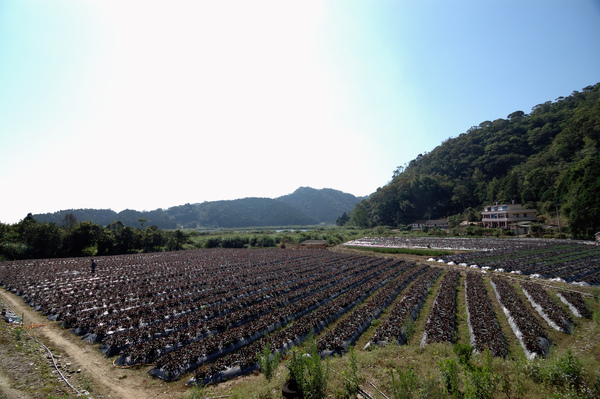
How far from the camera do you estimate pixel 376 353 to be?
8961 millimetres

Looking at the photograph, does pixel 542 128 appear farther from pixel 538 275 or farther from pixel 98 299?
pixel 98 299

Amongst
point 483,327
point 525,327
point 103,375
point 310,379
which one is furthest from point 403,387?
point 525,327

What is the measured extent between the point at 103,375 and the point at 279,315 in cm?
750

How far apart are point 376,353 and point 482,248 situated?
41.6m

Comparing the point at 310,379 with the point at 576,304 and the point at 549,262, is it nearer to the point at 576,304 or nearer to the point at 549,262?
the point at 576,304

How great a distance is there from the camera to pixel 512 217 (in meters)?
63.1

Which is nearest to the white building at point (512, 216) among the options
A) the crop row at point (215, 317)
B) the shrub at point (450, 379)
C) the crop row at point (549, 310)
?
the crop row at point (549, 310)

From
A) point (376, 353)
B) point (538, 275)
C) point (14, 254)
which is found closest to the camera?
point (376, 353)

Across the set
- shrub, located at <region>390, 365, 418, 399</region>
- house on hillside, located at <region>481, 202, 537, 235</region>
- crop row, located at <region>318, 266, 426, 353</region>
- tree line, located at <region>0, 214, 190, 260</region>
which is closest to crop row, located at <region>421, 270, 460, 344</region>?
crop row, located at <region>318, 266, 426, 353</region>

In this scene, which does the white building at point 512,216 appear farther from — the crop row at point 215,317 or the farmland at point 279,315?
the crop row at point 215,317

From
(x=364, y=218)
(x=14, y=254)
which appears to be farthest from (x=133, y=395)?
(x=364, y=218)

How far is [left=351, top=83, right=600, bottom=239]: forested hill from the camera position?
48469 millimetres

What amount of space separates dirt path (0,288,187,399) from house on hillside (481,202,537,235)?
237 ft

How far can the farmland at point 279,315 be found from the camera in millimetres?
9898
